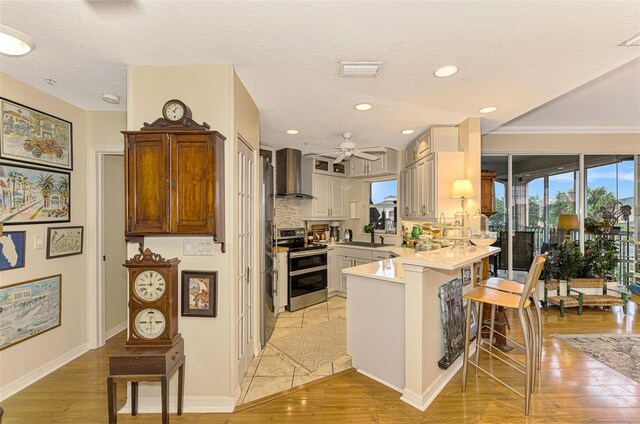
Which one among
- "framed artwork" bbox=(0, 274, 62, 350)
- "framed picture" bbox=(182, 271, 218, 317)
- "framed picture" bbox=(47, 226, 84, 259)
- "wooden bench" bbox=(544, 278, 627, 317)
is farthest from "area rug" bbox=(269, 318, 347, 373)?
"wooden bench" bbox=(544, 278, 627, 317)

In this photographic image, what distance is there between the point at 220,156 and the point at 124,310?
9.55ft

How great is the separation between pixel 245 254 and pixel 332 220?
334cm

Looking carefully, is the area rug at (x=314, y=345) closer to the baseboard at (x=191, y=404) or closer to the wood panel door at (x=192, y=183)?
the baseboard at (x=191, y=404)

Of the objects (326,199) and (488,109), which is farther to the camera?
(326,199)

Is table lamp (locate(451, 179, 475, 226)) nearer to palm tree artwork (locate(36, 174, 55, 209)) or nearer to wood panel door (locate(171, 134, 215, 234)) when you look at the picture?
wood panel door (locate(171, 134, 215, 234))

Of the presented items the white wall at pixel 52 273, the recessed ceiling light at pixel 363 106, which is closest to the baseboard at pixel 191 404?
the white wall at pixel 52 273

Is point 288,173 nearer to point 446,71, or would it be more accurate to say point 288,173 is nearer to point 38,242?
point 446,71

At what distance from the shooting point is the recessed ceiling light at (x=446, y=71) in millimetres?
2127

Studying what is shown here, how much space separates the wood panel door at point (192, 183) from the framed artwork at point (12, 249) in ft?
5.19

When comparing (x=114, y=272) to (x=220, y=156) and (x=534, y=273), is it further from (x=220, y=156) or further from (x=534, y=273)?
(x=534, y=273)

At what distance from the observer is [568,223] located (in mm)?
4379

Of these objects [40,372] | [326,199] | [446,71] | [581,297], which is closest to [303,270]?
[326,199]

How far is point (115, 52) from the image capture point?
1.93 meters

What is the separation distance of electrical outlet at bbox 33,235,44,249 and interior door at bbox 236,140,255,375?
1873mm
